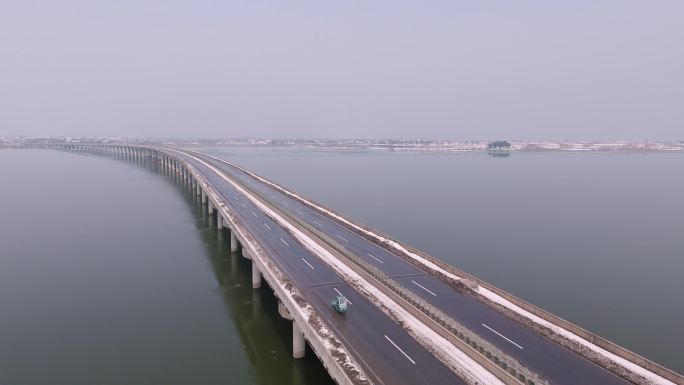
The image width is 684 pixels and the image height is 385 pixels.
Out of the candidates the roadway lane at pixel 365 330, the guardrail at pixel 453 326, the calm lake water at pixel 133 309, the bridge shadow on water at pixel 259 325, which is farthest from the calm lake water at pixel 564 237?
the calm lake water at pixel 133 309

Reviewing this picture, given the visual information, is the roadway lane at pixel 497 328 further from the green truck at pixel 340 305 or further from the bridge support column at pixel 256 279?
the bridge support column at pixel 256 279

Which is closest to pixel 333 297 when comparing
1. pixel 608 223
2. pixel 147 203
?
pixel 608 223

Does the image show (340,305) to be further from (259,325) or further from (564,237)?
(564,237)

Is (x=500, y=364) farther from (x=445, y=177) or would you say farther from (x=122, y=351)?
(x=445, y=177)

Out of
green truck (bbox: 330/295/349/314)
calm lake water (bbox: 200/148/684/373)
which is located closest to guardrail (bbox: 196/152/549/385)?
green truck (bbox: 330/295/349/314)

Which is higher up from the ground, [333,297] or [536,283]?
[333,297]

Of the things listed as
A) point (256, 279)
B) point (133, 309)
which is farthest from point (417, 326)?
point (133, 309)
